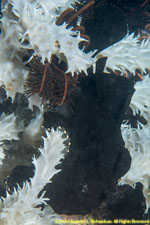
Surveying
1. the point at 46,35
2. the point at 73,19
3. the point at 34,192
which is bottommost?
the point at 34,192

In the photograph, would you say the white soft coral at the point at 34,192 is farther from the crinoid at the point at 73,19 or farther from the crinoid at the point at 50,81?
the crinoid at the point at 73,19

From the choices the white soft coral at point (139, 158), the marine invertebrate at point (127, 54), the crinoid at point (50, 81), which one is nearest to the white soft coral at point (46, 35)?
the crinoid at point (50, 81)

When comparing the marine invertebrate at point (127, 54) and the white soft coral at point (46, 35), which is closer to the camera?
the white soft coral at point (46, 35)

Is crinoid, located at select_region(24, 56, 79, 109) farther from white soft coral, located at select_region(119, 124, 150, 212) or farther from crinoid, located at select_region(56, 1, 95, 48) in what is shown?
white soft coral, located at select_region(119, 124, 150, 212)

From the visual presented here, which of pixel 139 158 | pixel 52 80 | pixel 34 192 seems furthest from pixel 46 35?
pixel 139 158

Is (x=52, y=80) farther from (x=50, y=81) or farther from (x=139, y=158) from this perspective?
(x=139, y=158)
